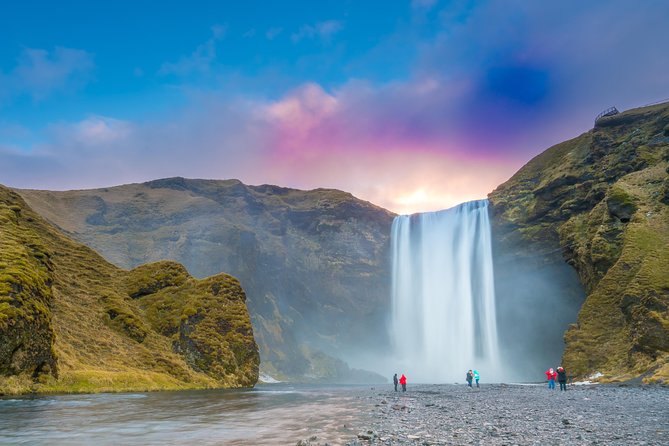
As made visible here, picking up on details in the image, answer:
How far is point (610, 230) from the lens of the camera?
66938 mm

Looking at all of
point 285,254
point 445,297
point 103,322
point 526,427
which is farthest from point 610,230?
point 285,254

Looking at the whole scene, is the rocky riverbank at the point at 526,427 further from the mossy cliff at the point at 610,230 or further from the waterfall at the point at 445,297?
the waterfall at the point at 445,297

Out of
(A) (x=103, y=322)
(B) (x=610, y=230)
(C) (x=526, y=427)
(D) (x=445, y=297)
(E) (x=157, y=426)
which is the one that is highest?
(B) (x=610, y=230)

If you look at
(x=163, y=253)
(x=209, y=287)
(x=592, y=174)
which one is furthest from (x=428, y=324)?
(x=163, y=253)

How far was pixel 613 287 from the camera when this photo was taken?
2313 inches

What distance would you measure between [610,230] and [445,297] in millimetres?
45629

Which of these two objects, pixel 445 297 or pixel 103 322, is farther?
pixel 445 297

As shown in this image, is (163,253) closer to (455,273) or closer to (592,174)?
(455,273)

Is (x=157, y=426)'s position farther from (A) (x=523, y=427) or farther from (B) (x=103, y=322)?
(B) (x=103, y=322)

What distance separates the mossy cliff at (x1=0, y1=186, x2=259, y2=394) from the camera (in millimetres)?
36469

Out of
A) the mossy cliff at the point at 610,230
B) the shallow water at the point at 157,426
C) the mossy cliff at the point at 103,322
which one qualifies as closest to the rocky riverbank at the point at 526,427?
the shallow water at the point at 157,426

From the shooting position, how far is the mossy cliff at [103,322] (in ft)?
120

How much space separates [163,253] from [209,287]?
2802 inches

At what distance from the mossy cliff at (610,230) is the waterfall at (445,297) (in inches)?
326
